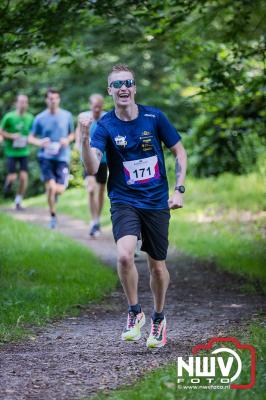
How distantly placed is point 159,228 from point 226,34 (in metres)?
5.19

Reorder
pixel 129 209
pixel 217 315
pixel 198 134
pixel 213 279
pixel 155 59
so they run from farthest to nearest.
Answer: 1. pixel 155 59
2. pixel 198 134
3. pixel 213 279
4. pixel 217 315
5. pixel 129 209

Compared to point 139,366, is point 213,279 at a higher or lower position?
lower

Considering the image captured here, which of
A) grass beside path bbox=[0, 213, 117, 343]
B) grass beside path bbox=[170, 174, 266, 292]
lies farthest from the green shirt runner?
grass beside path bbox=[0, 213, 117, 343]

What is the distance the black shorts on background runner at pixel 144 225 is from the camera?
6.08 metres

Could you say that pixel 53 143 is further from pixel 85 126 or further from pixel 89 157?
pixel 85 126

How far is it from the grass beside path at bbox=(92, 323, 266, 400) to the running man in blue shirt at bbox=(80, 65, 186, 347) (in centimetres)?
94

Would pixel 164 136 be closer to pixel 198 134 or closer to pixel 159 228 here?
pixel 159 228

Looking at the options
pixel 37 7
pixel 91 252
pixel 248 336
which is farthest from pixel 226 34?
pixel 248 336

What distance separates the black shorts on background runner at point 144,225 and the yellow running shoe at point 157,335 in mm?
523

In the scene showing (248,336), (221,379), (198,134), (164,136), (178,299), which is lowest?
(198,134)

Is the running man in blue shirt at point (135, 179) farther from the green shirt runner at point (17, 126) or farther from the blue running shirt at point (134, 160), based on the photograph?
the green shirt runner at point (17, 126)

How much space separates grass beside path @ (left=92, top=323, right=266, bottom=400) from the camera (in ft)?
14.6

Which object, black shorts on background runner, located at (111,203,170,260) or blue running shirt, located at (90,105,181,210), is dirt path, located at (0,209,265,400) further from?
blue running shirt, located at (90,105,181,210)

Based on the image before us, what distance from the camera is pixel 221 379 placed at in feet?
15.6
